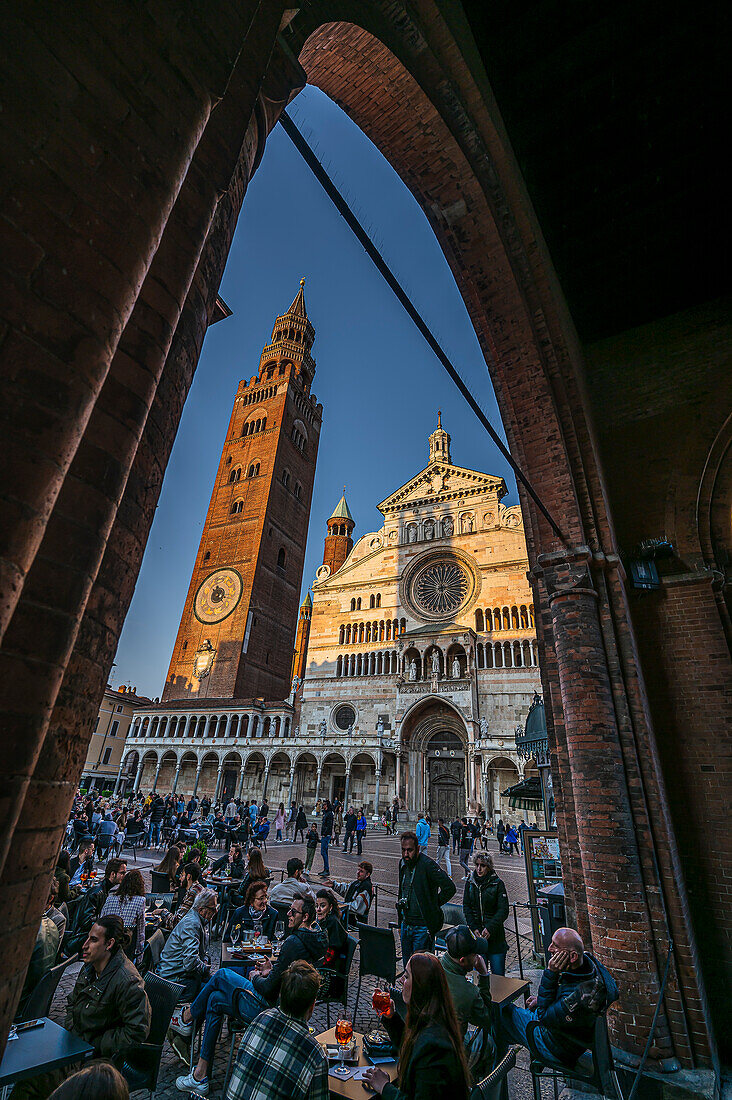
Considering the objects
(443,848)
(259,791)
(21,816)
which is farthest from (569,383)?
(259,791)

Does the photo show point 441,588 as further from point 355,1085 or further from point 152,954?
point 355,1085

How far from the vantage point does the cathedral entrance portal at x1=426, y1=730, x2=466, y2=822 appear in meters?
24.4

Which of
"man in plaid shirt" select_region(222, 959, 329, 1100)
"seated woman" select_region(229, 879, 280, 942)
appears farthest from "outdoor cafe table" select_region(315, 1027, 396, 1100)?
"seated woman" select_region(229, 879, 280, 942)

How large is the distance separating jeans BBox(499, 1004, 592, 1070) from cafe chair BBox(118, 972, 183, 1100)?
2397 millimetres

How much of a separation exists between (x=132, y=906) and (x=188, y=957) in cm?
90

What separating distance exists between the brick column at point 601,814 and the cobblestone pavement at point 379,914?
1063mm

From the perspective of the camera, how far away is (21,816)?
111 cm

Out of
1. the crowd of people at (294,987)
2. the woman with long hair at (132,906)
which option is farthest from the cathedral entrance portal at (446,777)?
the woman with long hair at (132,906)

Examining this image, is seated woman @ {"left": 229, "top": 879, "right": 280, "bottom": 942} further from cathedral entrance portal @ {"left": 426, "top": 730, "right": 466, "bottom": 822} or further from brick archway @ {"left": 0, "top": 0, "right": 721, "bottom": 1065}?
cathedral entrance portal @ {"left": 426, "top": 730, "right": 466, "bottom": 822}

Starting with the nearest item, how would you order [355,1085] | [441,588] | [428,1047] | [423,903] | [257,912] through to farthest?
[428,1047], [355,1085], [423,903], [257,912], [441,588]

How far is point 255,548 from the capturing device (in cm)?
3656

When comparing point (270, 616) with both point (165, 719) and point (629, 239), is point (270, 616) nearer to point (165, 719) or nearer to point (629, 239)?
point (165, 719)

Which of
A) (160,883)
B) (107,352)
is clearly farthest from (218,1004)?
(107,352)

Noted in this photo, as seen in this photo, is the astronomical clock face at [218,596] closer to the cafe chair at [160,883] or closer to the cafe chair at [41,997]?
the cafe chair at [160,883]
